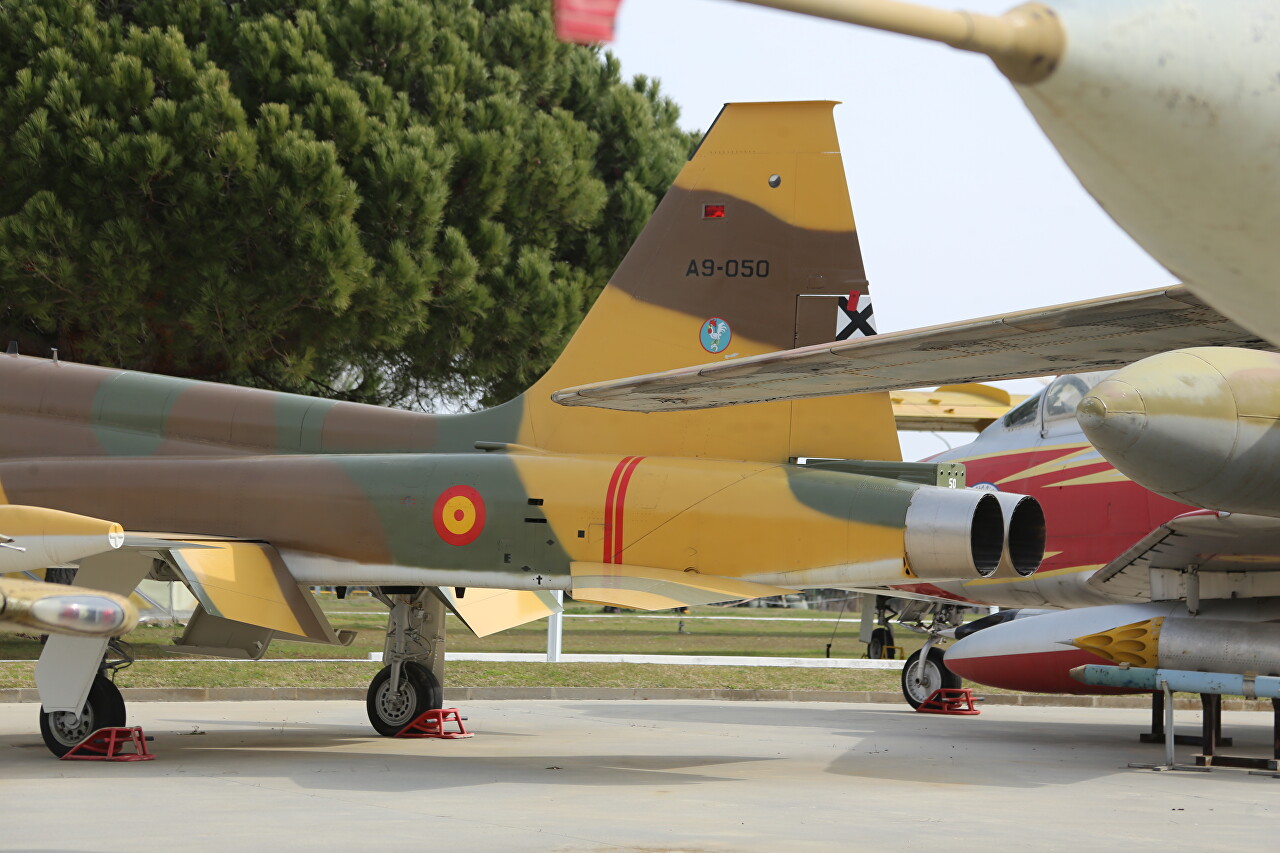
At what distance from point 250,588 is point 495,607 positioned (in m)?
2.38

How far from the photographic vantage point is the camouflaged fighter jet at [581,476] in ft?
28.3

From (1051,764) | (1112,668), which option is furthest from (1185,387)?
(1051,764)

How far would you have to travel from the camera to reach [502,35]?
2177 cm

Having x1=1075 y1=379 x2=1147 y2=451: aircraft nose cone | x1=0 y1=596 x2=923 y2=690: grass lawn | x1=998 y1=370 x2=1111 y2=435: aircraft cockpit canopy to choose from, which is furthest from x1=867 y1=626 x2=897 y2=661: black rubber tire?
x1=1075 y1=379 x2=1147 y2=451: aircraft nose cone

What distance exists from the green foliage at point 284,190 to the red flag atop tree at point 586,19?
55.6 ft

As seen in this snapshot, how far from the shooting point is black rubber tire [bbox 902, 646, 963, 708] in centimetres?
1465

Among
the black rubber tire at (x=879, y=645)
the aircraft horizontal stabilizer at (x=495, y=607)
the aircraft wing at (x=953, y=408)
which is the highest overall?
the aircraft wing at (x=953, y=408)

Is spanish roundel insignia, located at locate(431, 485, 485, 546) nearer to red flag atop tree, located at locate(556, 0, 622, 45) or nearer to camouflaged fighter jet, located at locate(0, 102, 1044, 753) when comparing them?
camouflaged fighter jet, located at locate(0, 102, 1044, 753)

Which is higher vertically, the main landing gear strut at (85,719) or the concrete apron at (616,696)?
the main landing gear strut at (85,719)

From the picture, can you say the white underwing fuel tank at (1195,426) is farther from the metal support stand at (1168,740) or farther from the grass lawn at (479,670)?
the grass lawn at (479,670)

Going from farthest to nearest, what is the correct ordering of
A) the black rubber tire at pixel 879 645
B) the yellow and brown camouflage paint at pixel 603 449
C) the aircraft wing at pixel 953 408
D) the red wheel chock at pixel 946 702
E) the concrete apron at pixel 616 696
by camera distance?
the aircraft wing at pixel 953 408
the black rubber tire at pixel 879 645
the red wheel chock at pixel 946 702
the concrete apron at pixel 616 696
the yellow and brown camouflage paint at pixel 603 449

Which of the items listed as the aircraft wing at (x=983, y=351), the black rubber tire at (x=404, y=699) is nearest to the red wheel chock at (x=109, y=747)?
the black rubber tire at (x=404, y=699)

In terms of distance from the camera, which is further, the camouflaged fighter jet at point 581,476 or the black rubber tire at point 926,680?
the black rubber tire at point 926,680

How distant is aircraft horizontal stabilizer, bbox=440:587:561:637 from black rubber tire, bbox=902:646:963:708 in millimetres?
5070
